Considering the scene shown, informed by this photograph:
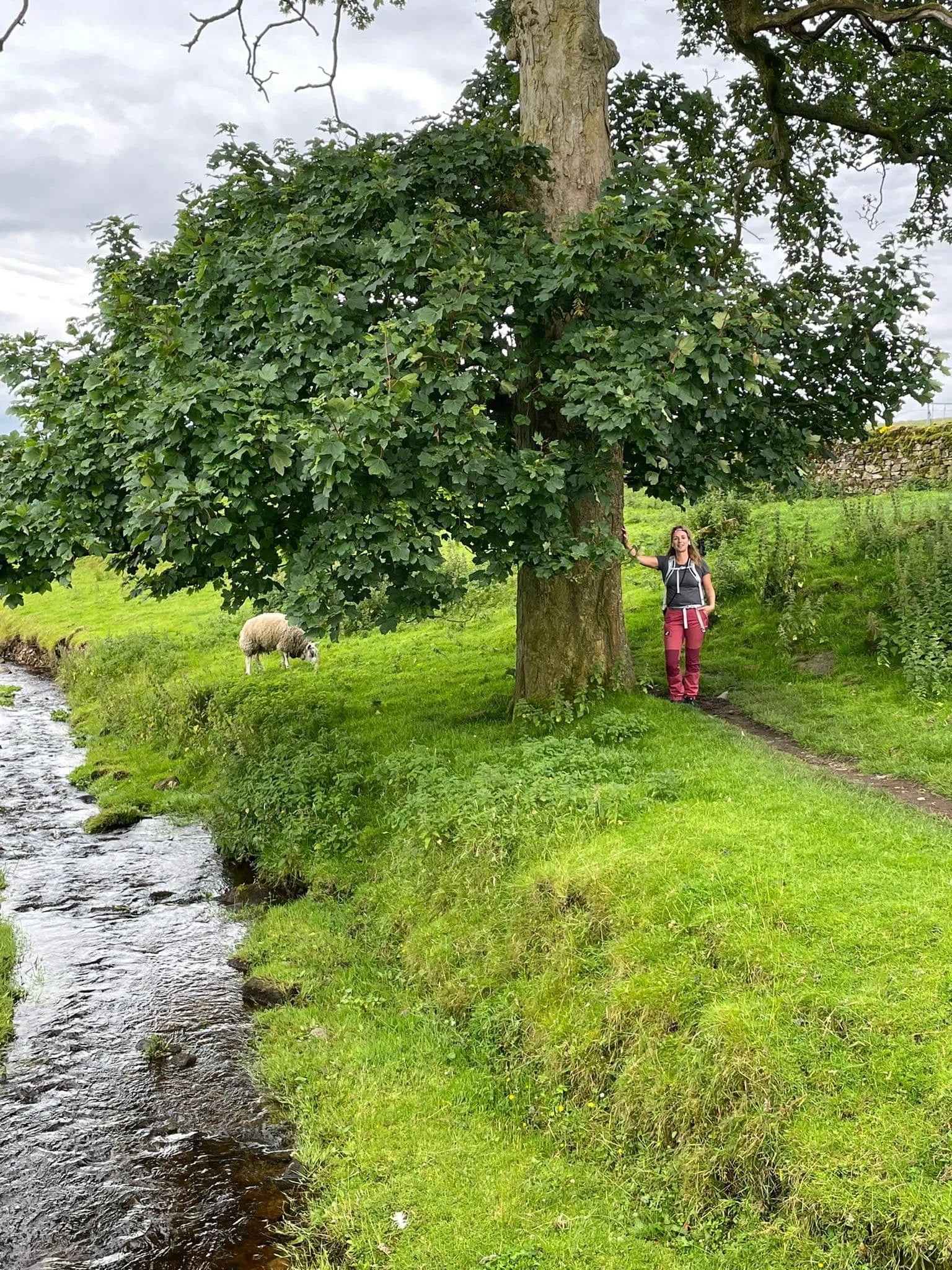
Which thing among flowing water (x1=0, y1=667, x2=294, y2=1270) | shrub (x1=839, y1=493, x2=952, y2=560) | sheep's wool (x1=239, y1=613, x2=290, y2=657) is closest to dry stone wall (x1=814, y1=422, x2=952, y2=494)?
shrub (x1=839, y1=493, x2=952, y2=560)

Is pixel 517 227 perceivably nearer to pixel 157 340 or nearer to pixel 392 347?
pixel 392 347

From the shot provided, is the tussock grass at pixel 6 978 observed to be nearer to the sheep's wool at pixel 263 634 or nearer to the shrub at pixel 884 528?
the sheep's wool at pixel 263 634

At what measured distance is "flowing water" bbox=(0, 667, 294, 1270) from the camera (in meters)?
6.76

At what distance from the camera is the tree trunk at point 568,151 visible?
40.7 ft

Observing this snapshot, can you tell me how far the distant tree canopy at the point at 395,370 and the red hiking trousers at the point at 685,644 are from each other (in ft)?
6.47

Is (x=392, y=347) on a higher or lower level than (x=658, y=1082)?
higher

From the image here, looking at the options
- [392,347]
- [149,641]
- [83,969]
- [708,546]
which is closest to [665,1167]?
[83,969]

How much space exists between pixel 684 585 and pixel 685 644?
836 millimetres

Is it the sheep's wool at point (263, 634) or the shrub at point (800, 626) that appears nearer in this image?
the shrub at point (800, 626)

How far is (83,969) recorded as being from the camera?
34.1 feet

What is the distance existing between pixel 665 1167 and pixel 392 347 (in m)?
7.56

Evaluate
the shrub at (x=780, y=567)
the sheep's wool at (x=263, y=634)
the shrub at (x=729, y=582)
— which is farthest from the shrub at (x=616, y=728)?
the sheep's wool at (x=263, y=634)

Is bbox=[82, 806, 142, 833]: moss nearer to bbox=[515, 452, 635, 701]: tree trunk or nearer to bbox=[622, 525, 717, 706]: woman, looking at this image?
bbox=[515, 452, 635, 701]: tree trunk

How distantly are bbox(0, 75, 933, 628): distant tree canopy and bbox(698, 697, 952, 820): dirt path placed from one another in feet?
11.7
